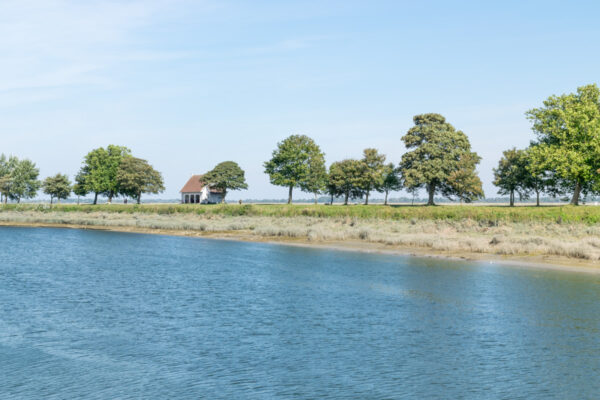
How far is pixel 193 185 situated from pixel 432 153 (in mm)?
72180

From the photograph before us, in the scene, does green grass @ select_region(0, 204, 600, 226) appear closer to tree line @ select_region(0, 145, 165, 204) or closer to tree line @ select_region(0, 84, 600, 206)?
tree line @ select_region(0, 84, 600, 206)

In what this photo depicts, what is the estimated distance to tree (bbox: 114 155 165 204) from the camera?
121125 mm

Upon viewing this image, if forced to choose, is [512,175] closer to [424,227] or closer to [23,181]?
[424,227]

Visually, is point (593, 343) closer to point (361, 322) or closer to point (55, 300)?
point (361, 322)

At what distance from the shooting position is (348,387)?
1312 cm

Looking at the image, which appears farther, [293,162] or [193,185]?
[193,185]

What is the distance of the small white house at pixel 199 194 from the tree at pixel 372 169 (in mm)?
40288

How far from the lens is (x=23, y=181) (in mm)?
135375

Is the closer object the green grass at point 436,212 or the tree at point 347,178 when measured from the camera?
the green grass at point 436,212

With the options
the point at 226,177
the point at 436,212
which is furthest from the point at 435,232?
the point at 226,177

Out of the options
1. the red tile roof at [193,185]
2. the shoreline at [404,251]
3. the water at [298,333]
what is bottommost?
the water at [298,333]

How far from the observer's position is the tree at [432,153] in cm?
8300

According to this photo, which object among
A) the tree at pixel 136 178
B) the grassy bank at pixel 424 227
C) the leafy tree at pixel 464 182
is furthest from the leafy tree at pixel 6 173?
the leafy tree at pixel 464 182

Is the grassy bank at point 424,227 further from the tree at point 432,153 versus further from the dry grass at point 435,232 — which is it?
the tree at point 432,153
